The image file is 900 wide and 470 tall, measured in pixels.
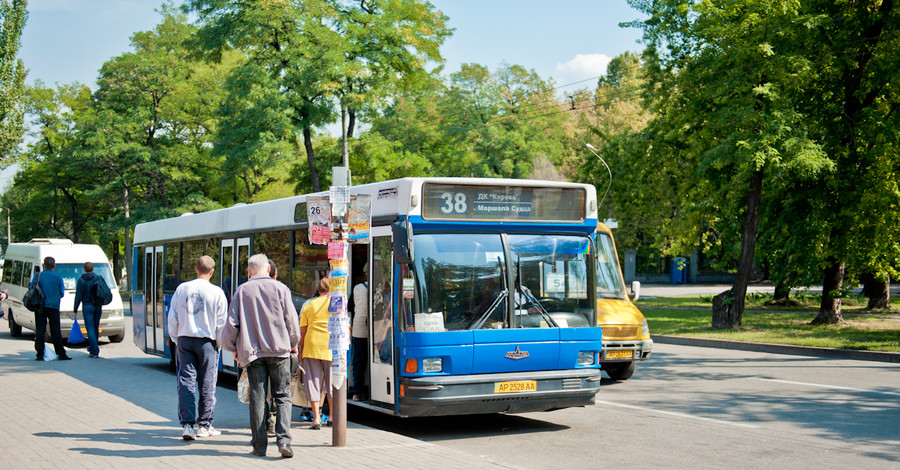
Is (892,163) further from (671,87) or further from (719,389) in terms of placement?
(719,389)

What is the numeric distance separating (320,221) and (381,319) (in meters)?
1.65

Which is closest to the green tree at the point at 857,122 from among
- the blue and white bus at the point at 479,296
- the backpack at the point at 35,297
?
the blue and white bus at the point at 479,296

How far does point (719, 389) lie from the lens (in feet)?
43.8

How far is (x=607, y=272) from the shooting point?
15.3 metres

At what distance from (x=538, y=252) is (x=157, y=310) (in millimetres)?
9158

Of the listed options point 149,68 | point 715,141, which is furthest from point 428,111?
point 715,141

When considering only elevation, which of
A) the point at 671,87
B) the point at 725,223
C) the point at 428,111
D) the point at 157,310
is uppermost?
the point at 428,111

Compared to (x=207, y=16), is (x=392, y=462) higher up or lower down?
lower down

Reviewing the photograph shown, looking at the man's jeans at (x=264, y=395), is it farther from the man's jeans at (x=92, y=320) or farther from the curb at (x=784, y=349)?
the curb at (x=784, y=349)

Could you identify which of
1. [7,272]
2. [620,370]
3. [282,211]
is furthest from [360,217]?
[7,272]

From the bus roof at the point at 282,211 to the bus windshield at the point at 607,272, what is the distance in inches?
193

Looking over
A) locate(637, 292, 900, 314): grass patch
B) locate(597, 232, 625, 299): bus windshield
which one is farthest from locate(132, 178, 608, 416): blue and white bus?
locate(637, 292, 900, 314): grass patch

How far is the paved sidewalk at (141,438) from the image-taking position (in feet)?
24.5

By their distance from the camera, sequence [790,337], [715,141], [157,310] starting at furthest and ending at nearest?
[715,141], [790,337], [157,310]
